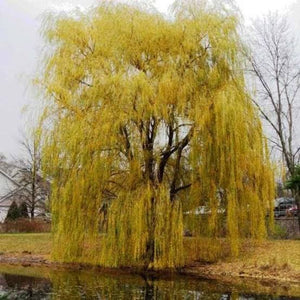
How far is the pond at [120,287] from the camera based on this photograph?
40.6ft

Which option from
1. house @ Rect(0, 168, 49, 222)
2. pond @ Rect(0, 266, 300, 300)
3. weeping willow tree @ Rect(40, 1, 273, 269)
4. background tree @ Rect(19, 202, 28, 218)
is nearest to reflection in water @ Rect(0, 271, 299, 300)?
pond @ Rect(0, 266, 300, 300)

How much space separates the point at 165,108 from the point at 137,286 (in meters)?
6.31

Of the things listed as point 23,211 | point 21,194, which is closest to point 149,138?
point 23,211

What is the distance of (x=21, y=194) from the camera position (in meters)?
43.9

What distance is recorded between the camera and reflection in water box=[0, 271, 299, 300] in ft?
40.4

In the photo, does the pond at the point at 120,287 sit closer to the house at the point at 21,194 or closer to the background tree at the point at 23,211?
the house at the point at 21,194

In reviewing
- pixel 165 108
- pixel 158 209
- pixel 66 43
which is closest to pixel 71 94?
pixel 66 43

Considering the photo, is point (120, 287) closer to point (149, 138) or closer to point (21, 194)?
point (149, 138)

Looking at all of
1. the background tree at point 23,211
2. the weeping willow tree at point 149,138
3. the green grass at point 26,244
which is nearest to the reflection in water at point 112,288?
the weeping willow tree at point 149,138

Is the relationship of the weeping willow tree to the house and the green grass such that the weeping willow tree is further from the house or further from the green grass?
the house

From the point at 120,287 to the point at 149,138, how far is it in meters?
6.04

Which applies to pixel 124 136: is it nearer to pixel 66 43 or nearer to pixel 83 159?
pixel 83 159

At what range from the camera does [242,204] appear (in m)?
17.7

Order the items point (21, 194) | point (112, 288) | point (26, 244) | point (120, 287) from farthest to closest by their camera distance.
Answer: point (21, 194)
point (26, 244)
point (120, 287)
point (112, 288)
